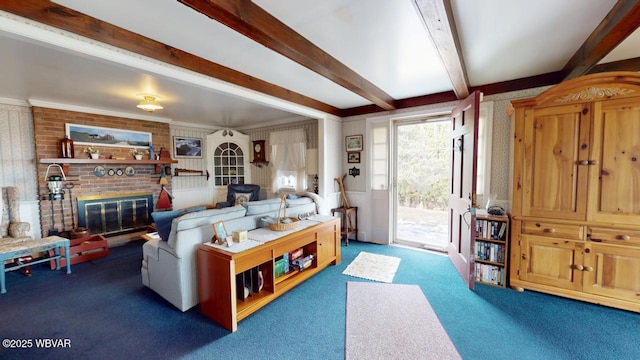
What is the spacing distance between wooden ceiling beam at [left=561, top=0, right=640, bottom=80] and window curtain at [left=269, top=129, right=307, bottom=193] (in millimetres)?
3713

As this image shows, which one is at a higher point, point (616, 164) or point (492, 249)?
point (616, 164)

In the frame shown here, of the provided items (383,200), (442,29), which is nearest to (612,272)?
(383,200)

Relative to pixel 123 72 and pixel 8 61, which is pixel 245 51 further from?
pixel 8 61

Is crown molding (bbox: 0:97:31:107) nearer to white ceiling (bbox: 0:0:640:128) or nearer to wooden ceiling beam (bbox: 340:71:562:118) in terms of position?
white ceiling (bbox: 0:0:640:128)

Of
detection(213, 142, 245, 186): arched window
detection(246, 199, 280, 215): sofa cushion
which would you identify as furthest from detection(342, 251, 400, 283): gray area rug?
detection(213, 142, 245, 186): arched window

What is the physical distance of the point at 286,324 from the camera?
6.90 feet

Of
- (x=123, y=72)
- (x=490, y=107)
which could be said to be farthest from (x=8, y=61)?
(x=490, y=107)

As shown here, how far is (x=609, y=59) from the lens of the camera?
238cm

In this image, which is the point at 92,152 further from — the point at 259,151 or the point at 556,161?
the point at 556,161

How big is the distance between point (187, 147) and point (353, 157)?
377 cm

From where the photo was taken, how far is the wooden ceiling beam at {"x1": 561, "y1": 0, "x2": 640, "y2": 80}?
1501 millimetres

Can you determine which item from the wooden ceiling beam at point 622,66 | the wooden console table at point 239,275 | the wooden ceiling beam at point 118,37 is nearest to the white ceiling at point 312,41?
the wooden ceiling beam at point 118,37

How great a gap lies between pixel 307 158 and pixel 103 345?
3.64 m

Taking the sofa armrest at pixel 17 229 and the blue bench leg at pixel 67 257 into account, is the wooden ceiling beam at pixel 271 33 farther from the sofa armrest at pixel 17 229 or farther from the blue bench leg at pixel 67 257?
the sofa armrest at pixel 17 229
